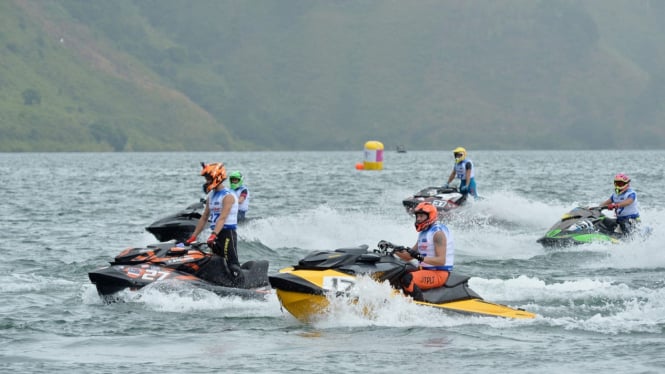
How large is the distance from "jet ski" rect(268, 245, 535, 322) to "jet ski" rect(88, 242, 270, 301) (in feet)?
7.11

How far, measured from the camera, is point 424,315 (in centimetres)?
1497

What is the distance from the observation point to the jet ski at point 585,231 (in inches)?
944

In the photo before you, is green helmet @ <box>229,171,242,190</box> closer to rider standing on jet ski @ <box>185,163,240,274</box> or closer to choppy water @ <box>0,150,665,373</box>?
rider standing on jet ski @ <box>185,163,240,274</box>

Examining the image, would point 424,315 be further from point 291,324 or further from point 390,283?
point 291,324

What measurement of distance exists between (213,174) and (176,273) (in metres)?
1.70

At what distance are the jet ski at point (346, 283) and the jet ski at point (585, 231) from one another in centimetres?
900

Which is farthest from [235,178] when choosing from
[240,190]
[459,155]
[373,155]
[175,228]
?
[373,155]

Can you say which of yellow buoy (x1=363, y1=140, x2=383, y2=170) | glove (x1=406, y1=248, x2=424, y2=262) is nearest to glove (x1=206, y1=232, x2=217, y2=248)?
glove (x1=406, y1=248, x2=424, y2=262)

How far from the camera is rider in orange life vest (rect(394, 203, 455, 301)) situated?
15.1 metres

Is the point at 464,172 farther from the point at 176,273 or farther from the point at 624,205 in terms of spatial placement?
the point at 176,273

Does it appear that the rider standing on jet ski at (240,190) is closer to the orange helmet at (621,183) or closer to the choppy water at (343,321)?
the choppy water at (343,321)

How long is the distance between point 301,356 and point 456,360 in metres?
1.91

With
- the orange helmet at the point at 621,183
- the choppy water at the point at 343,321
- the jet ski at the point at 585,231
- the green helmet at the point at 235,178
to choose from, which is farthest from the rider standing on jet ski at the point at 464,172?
the green helmet at the point at 235,178

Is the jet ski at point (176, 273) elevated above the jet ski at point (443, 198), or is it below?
below
